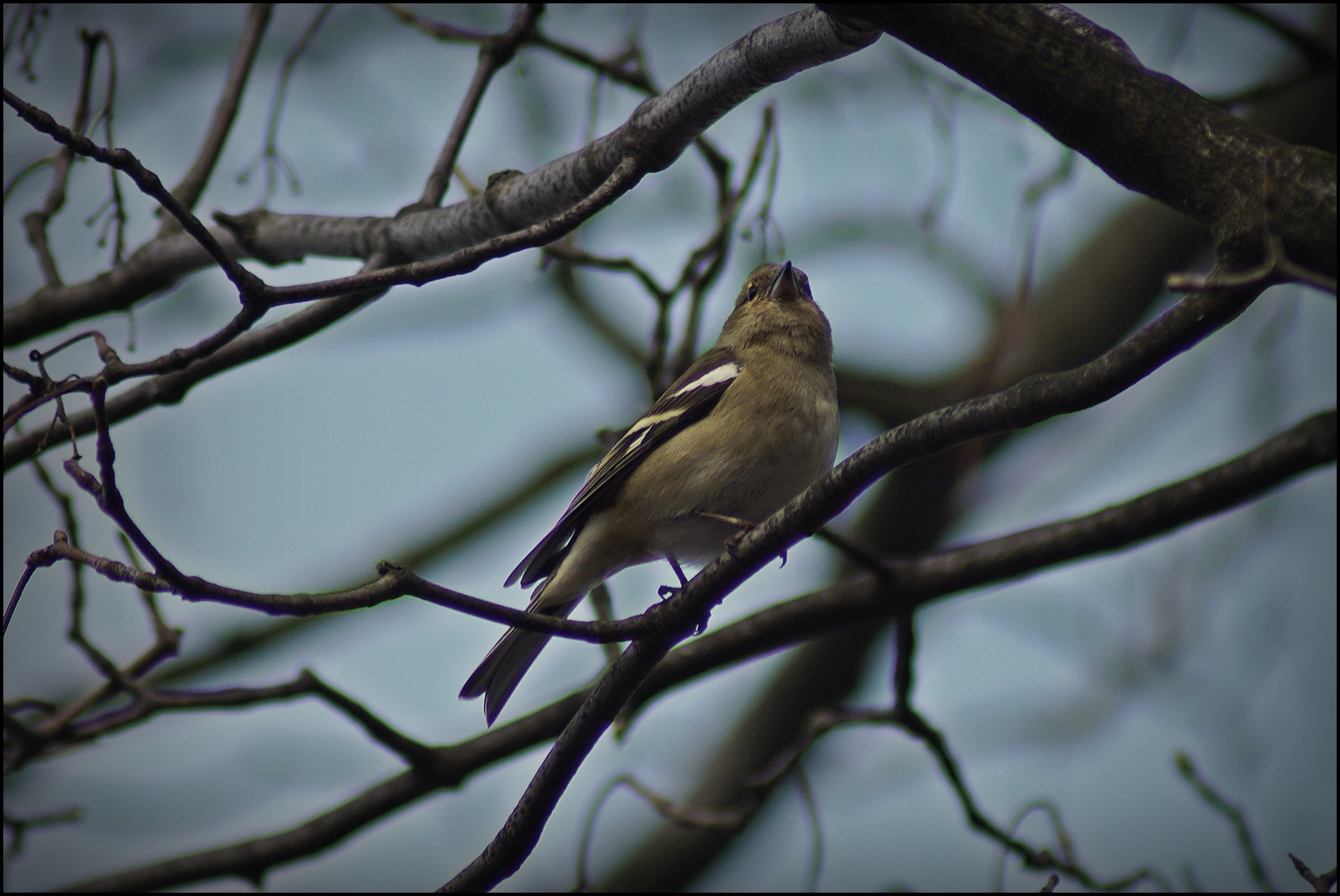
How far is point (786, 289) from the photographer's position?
534cm

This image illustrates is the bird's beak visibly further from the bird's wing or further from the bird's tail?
the bird's tail

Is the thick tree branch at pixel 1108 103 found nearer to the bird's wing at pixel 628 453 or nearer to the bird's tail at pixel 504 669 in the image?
the bird's wing at pixel 628 453

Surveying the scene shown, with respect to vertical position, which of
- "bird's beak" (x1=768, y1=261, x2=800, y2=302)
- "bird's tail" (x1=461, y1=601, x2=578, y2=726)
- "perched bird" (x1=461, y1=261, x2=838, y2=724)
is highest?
"bird's beak" (x1=768, y1=261, x2=800, y2=302)

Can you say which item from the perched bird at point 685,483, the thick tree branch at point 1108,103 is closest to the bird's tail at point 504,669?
the perched bird at point 685,483

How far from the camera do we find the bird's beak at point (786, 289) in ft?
17.2

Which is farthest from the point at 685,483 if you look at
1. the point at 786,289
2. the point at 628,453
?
the point at 786,289

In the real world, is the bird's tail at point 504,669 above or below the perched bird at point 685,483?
below

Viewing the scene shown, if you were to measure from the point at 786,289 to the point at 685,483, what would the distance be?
1.59m

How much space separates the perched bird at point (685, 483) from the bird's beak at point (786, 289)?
65 cm

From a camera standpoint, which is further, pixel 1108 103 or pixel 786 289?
pixel 786 289

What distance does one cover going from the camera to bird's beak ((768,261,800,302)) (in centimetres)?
525

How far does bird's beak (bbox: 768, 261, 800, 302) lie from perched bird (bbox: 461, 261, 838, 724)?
2.13 ft

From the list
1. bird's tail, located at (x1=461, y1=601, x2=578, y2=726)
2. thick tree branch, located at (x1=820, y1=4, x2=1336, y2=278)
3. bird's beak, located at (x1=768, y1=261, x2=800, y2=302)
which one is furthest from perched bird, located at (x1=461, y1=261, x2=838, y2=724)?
thick tree branch, located at (x1=820, y1=4, x2=1336, y2=278)

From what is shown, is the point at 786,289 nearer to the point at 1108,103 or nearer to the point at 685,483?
the point at 685,483
